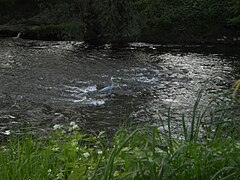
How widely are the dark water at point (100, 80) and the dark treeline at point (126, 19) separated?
1009mm

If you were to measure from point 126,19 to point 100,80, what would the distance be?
6.45 meters

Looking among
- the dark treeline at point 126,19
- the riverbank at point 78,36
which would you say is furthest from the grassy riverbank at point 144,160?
the riverbank at point 78,36

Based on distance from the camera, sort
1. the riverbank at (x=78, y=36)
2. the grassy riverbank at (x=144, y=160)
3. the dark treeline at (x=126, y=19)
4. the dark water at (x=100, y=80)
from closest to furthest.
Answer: the grassy riverbank at (x=144, y=160) < the dark water at (x=100, y=80) < the dark treeline at (x=126, y=19) < the riverbank at (x=78, y=36)

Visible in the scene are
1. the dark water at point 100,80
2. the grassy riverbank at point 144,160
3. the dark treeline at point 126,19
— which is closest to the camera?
the grassy riverbank at point 144,160

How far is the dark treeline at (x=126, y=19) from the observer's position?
16.8 metres

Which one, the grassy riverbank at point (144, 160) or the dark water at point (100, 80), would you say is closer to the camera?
the grassy riverbank at point (144, 160)

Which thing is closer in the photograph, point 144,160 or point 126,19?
point 144,160

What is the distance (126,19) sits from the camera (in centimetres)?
1683

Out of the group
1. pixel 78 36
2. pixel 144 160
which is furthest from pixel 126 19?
pixel 144 160

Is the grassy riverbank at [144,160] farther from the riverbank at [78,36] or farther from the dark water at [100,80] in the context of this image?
the riverbank at [78,36]

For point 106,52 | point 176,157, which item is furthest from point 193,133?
point 106,52

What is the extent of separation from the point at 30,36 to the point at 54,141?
14399 mm

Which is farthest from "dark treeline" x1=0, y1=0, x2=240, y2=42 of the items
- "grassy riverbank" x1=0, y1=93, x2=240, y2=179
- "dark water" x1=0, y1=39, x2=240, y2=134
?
"grassy riverbank" x1=0, y1=93, x2=240, y2=179

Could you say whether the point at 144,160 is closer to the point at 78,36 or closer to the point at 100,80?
the point at 100,80
